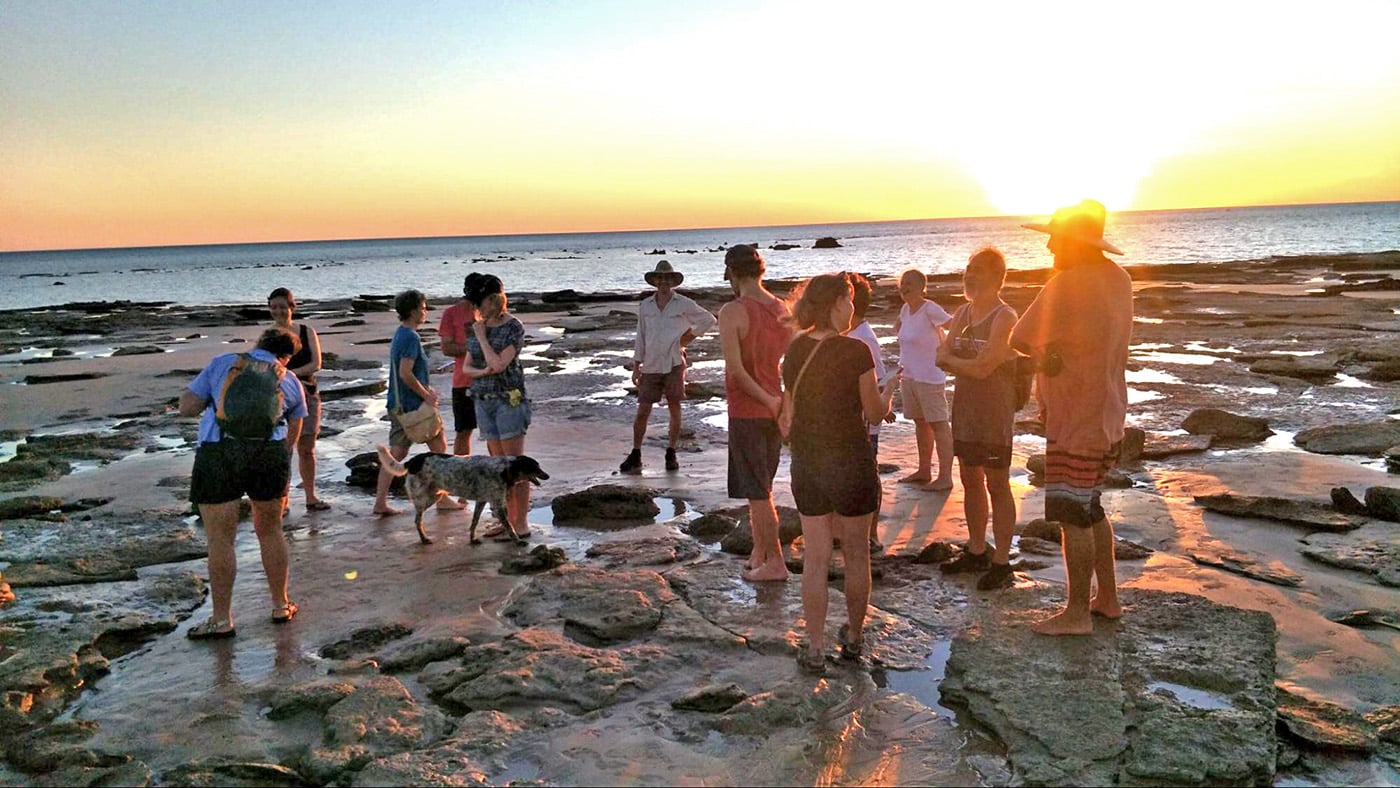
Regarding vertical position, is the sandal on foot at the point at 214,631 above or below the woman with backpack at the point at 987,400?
below

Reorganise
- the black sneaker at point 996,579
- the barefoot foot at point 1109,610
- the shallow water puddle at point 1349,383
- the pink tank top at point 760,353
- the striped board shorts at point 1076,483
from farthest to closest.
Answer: the shallow water puddle at point 1349,383
the black sneaker at point 996,579
the pink tank top at point 760,353
the barefoot foot at point 1109,610
the striped board shorts at point 1076,483

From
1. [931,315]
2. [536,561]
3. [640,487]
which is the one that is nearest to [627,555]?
[536,561]

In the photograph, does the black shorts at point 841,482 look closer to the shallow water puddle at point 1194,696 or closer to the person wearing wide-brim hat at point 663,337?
the shallow water puddle at point 1194,696

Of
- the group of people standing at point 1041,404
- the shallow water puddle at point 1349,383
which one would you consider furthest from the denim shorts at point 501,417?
the shallow water puddle at point 1349,383

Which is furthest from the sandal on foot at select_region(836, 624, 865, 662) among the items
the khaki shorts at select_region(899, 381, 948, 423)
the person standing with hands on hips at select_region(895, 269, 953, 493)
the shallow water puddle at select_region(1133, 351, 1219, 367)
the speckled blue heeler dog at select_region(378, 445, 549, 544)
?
the shallow water puddle at select_region(1133, 351, 1219, 367)

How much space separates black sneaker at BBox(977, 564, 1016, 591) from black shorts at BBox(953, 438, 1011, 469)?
63cm

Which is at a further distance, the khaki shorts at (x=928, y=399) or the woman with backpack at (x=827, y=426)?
the khaki shorts at (x=928, y=399)

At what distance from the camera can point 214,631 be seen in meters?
4.92

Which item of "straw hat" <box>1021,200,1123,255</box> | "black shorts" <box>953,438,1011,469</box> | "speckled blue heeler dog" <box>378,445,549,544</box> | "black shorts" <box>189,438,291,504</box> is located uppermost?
"straw hat" <box>1021,200,1123,255</box>

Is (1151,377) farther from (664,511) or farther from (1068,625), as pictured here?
(1068,625)

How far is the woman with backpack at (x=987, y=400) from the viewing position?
5012 millimetres

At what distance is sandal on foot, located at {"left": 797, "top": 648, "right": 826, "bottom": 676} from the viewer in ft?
13.8

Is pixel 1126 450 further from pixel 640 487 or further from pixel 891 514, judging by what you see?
pixel 640 487

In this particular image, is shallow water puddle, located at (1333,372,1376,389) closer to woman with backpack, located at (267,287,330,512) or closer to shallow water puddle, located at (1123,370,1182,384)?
shallow water puddle, located at (1123,370,1182,384)
